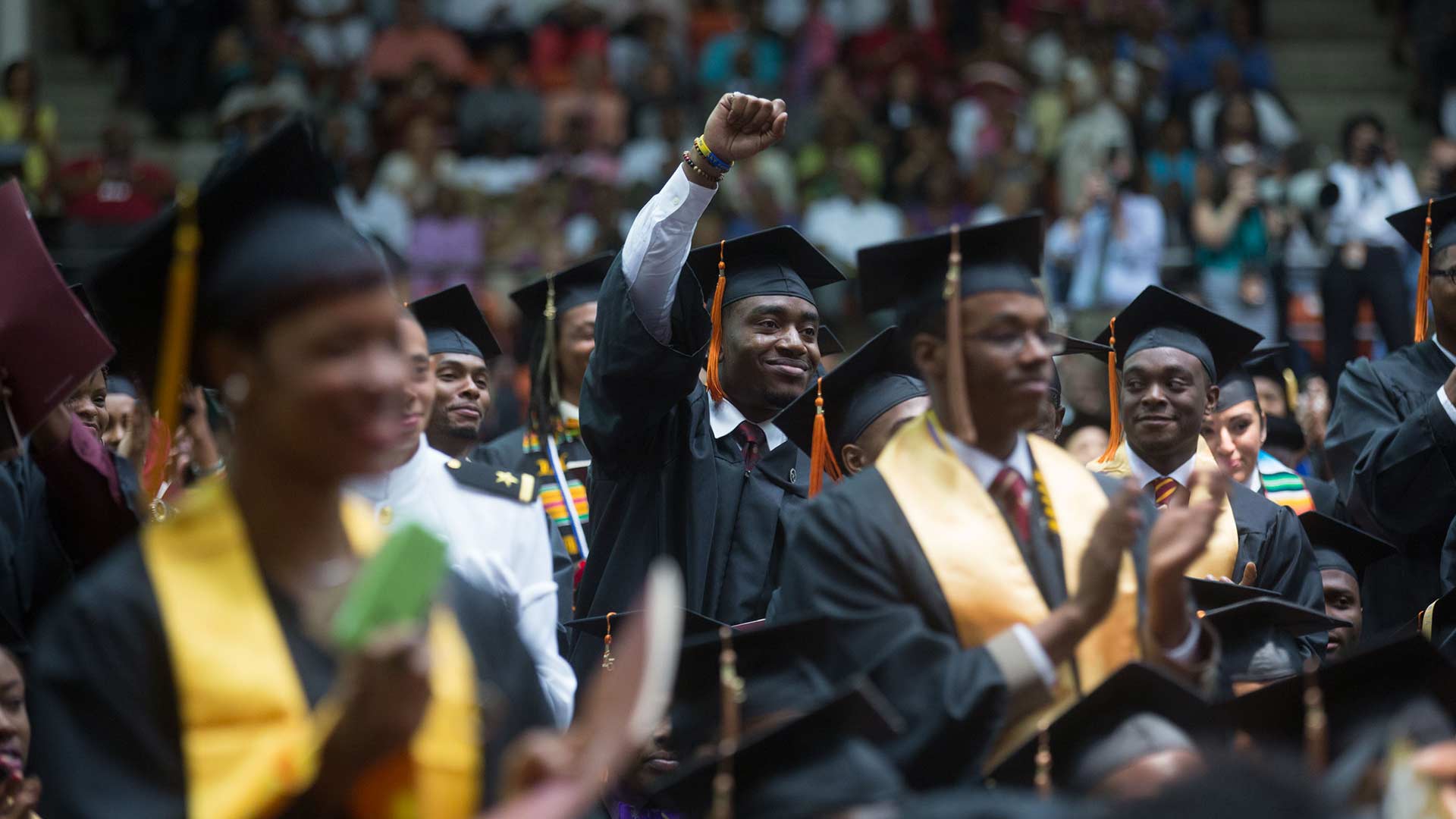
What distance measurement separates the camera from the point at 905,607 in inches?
130

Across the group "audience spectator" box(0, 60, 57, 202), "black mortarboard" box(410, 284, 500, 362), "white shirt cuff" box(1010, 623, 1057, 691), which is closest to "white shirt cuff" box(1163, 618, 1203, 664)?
"white shirt cuff" box(1010, 623, 1057, 691)

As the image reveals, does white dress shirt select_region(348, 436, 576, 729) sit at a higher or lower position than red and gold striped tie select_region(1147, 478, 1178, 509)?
higher

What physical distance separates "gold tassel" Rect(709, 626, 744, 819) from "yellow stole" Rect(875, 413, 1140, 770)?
45 cm

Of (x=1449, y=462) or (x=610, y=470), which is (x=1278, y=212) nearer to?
(x=1449, y=462)

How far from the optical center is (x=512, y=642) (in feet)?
9.38

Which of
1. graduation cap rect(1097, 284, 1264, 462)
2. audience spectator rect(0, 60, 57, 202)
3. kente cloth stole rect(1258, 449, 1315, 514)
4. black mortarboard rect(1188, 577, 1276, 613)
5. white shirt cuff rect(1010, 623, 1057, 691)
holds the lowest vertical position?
kente cloth stole rect(1258, 449, 1315, 514)

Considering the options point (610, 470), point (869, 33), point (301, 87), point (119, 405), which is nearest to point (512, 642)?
point (610, 470)

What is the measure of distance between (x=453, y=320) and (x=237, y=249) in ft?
10.7

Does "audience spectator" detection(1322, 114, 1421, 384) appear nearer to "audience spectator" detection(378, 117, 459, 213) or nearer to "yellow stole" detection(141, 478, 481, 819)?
"audience spectator" detection(378, 117, 459, 213)

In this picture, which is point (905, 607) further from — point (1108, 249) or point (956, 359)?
point (1108, 249)

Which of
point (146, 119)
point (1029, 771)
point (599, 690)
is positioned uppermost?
point (146, 119)

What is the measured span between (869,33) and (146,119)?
20.6ft

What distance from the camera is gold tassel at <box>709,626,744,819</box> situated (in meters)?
3.01

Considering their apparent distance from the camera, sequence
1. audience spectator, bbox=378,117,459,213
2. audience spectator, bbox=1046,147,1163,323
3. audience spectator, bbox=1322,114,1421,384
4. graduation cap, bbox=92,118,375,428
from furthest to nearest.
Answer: audience spectator, bbox=378,117,459,213 → audience spectator, bbox=1046,147,1163,323 → audience spectator, bbox=1322,114,1421,384 → graduation cap, bbox=92,118,375,428
